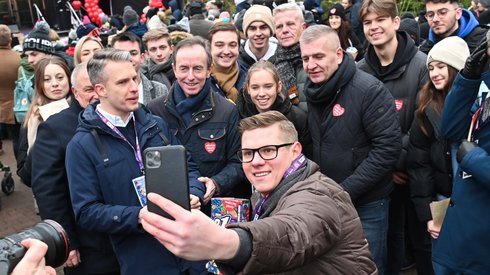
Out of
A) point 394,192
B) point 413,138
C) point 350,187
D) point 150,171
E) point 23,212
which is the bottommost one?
point 23,212

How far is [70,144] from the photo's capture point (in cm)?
270

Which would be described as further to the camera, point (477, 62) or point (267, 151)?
point (477, 62)

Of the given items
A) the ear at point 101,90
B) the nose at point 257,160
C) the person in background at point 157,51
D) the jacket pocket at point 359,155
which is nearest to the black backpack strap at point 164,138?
the ear at point 101,90

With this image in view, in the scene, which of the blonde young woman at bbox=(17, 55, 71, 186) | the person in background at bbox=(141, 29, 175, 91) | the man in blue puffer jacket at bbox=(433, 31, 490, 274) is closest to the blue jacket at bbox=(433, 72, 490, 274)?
the man in blue puffer jacket at bbox=(433, 31, 490, 274)

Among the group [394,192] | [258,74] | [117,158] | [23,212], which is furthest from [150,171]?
[23,212]

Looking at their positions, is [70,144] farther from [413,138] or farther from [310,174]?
[413,138]

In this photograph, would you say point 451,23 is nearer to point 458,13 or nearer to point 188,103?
point 458,13

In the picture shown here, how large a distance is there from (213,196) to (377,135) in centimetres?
117

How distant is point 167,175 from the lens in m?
1.39

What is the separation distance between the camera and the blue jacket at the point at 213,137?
339 cm

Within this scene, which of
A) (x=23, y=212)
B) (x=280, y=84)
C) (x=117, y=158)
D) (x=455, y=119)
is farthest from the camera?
(x=23, y=212)

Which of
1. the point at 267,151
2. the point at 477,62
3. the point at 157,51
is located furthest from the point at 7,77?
the point at 477,62

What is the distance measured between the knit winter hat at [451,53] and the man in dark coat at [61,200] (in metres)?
2.44

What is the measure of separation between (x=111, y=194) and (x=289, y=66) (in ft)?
6.57
